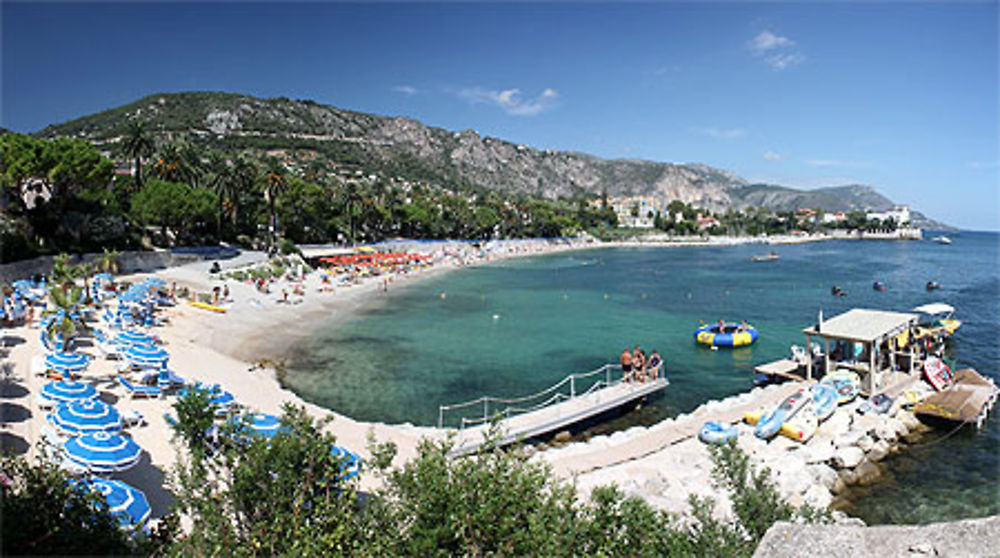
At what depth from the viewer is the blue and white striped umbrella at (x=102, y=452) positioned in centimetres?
999

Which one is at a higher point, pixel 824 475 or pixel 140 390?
pixel 140 390

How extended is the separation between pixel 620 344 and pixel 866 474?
49.8ft

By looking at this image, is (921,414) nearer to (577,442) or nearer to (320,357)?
(577,442)

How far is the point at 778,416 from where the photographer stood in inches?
627

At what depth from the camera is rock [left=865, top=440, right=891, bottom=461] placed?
50.6 ft

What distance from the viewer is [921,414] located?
58.7 ft

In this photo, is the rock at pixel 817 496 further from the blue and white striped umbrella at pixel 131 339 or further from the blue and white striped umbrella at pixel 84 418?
the blue and white striped umbrella at pixel 131 339

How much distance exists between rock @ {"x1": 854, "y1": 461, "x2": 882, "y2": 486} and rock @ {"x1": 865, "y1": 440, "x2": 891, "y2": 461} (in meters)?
0.56

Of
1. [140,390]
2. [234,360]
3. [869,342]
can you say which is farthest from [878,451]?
[234,360]

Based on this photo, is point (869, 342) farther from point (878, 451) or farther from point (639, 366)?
point (639, 366)

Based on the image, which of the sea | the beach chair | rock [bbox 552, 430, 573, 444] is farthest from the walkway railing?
the beach chair

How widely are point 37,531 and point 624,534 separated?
256 inches

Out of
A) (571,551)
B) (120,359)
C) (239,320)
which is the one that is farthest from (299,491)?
(239,320)

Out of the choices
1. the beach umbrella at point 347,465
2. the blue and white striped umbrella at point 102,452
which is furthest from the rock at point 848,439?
the blue and white striped umbrella at point 102,452
